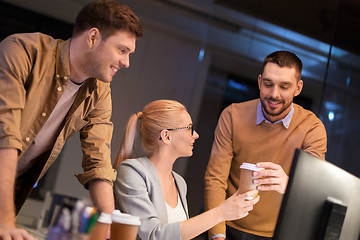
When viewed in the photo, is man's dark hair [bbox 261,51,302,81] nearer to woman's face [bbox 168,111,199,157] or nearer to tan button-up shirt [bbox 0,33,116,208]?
woman's face [bbox 168,111,199,157]

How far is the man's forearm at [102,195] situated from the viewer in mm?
1546

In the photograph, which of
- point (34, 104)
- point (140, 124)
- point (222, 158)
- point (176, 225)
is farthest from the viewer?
point (222, 158)

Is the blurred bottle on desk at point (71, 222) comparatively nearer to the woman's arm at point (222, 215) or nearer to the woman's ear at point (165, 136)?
the woman's arm at point (222, 215)

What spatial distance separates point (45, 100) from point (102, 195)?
1.38 feet

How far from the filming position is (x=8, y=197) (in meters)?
1.18

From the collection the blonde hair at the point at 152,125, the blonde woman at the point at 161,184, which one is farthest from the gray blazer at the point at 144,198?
the blonde hair at the point at 152,125

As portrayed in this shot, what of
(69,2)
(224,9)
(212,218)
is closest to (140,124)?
(212,218)

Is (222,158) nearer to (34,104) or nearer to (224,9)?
(34,104)

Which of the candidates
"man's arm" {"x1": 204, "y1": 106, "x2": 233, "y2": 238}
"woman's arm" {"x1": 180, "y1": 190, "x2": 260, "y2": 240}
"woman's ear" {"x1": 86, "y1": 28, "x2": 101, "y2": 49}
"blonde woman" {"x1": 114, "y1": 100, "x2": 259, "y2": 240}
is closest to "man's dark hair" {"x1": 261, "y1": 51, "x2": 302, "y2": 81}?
"man's arm" {"x1": 204, "y1": 106, "x2": 233, "y2": 238}

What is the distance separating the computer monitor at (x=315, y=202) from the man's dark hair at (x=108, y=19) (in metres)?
0.92

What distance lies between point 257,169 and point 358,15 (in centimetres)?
204

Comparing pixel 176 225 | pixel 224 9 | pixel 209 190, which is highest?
pixel 224 9

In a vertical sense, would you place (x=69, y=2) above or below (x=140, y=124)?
above

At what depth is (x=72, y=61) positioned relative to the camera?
1664 mm
